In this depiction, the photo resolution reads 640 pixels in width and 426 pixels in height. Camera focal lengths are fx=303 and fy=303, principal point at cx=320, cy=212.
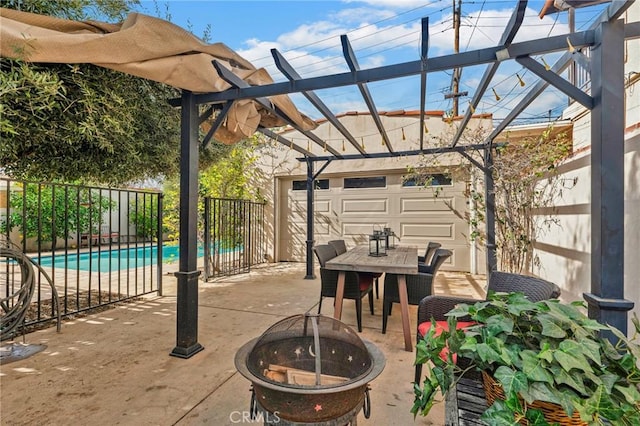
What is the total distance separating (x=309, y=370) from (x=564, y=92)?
2.23m

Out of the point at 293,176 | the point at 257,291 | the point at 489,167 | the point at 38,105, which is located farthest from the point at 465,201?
the point at 38,105

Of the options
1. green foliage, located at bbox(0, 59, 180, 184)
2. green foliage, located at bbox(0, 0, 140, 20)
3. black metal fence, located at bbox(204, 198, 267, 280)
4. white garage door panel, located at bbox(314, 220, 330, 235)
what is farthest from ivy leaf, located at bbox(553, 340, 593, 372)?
white garage door panel, located at bbox(314, 220, 330, 235)

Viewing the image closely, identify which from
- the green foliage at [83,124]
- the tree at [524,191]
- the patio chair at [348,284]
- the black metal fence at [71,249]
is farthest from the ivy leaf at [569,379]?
the tree at [524,191]

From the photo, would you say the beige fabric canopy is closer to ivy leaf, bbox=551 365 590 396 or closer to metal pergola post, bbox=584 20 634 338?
metal pergola post, bbox=584 20 634 338

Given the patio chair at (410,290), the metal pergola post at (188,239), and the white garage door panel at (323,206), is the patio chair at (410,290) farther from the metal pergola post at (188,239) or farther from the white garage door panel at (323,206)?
the white garage door panel at (323,206)

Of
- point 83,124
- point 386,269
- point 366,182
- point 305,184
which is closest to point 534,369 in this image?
point 386,269

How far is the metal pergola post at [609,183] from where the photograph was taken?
1597 millimetres

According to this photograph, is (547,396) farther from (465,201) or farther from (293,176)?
(293,176)

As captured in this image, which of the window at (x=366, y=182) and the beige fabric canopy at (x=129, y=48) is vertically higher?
the beige fabric canopy at (x=129, y=48)

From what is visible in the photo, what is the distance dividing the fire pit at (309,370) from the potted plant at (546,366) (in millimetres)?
286

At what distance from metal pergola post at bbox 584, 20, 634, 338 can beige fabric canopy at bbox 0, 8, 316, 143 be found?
2324 millimetres

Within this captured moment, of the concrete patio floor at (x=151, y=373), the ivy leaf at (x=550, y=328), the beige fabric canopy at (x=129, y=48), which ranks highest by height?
the beige fabric canopy at (x=129, y=48)

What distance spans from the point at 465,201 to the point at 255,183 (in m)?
4.81

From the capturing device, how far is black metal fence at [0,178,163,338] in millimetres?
3199
